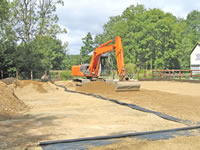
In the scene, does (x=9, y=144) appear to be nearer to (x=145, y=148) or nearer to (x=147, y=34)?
(x=145, y=148)

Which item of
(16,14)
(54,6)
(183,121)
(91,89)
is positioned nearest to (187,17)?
(54,6)

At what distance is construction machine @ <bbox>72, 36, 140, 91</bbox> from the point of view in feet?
45.8

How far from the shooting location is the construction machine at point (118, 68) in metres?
14.0

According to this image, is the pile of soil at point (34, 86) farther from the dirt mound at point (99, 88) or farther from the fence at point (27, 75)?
the fence at point (27, 75)

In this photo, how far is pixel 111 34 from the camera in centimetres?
5769

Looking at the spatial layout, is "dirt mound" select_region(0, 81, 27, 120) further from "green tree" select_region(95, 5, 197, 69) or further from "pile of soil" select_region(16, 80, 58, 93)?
"green tree" select_region(95, 5, 197, 69)

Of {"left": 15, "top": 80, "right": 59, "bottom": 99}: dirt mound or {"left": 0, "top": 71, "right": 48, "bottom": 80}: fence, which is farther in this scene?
{"left": 0, "top": 71, "right": 48, "bottom": 80}: fence

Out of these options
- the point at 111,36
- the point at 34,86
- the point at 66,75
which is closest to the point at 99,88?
the point at 34,86

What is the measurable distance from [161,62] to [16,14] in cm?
2714

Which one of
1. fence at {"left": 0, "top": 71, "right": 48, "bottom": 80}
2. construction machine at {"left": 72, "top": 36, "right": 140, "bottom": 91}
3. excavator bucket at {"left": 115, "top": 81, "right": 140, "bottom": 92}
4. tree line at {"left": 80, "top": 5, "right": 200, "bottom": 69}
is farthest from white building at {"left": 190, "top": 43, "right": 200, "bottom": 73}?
excavator bucket at {"left": 115, "top": 81, "right": 140, "bottom": 92}

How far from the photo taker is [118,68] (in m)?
15.5

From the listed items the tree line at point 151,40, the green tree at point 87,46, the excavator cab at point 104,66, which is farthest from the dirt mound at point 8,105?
the green tree at point 87,46

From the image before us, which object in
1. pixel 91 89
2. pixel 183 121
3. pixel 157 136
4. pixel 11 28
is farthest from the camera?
pixel 11 28

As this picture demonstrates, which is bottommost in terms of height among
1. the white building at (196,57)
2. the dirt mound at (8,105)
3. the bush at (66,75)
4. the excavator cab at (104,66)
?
the dirt mound at (8,105)
